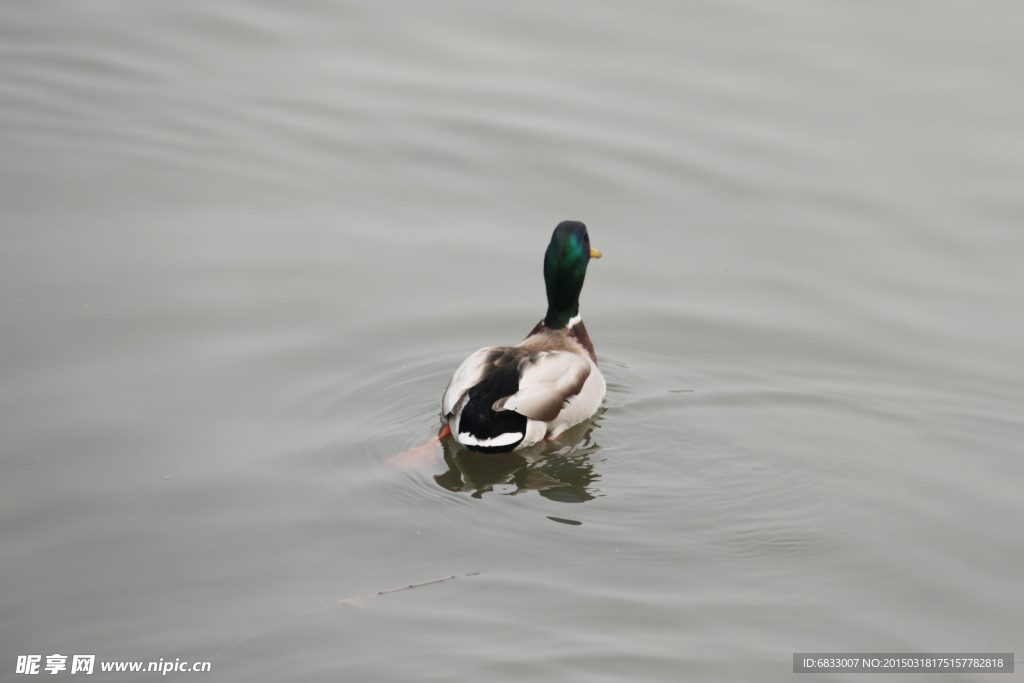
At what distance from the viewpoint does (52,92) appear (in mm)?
9719

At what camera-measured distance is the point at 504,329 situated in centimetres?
746

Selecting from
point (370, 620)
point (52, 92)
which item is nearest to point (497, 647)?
A: point (370, 620)

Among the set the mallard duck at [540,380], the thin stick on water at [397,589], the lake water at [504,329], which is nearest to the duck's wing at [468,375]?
the mallard duck at [540,380]

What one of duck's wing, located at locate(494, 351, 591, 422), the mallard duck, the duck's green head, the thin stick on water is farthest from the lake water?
the duck's green head

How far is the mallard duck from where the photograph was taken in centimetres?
609

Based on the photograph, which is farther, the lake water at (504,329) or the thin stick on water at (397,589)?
the lake water at (504,329)

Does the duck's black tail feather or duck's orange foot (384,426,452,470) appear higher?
the duck's black tail feather

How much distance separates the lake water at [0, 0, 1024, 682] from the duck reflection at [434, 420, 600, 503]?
0.03 meters

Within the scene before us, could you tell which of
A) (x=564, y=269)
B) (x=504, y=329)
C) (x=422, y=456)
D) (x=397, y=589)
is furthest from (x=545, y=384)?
(x=397, y=589)

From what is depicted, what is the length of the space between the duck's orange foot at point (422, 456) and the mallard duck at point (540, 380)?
101 mm

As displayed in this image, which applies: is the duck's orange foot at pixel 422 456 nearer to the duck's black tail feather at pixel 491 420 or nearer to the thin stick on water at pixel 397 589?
the duck's black tail feather at pixel 491 420

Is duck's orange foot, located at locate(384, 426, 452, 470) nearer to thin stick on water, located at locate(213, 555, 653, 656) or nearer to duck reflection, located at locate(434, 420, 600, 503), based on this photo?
duck reflection, located at locate(434, 420, 600, 503)

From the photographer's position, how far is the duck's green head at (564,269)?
277 inches

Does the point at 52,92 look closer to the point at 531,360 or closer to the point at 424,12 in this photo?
the point at 424,12
